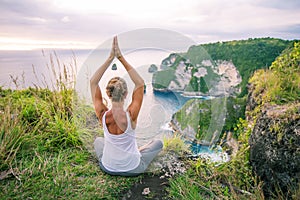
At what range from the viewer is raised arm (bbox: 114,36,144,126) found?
2.46 meters

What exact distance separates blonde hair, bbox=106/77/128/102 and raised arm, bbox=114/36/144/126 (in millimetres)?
122

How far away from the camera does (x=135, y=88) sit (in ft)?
8.23

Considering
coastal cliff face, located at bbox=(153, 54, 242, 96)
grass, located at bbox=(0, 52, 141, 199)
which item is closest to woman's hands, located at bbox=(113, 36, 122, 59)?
coastal cliff face, located at bbox=(153, 54, 242, 96)

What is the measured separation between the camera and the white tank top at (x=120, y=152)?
289 centimetres

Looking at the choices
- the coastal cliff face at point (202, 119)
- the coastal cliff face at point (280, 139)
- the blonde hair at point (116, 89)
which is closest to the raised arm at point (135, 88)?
the blonde hair at point (116, 89)

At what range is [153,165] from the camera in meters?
3.33

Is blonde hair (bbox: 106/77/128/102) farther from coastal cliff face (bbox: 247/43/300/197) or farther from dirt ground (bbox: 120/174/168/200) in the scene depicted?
coastal cliff face (bbox: 247/43/300/197)

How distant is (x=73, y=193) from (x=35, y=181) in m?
0.48

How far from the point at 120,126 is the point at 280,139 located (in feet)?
5.82

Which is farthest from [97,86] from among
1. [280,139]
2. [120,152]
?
[280,139]

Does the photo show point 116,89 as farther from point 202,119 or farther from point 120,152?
point 202,119

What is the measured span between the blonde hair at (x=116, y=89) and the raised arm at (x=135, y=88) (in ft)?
0.40

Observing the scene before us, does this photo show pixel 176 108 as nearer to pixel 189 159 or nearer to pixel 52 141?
pixel 189 159

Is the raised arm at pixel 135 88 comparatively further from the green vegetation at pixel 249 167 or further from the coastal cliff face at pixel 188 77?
the green vegetation at pixel 249 167
